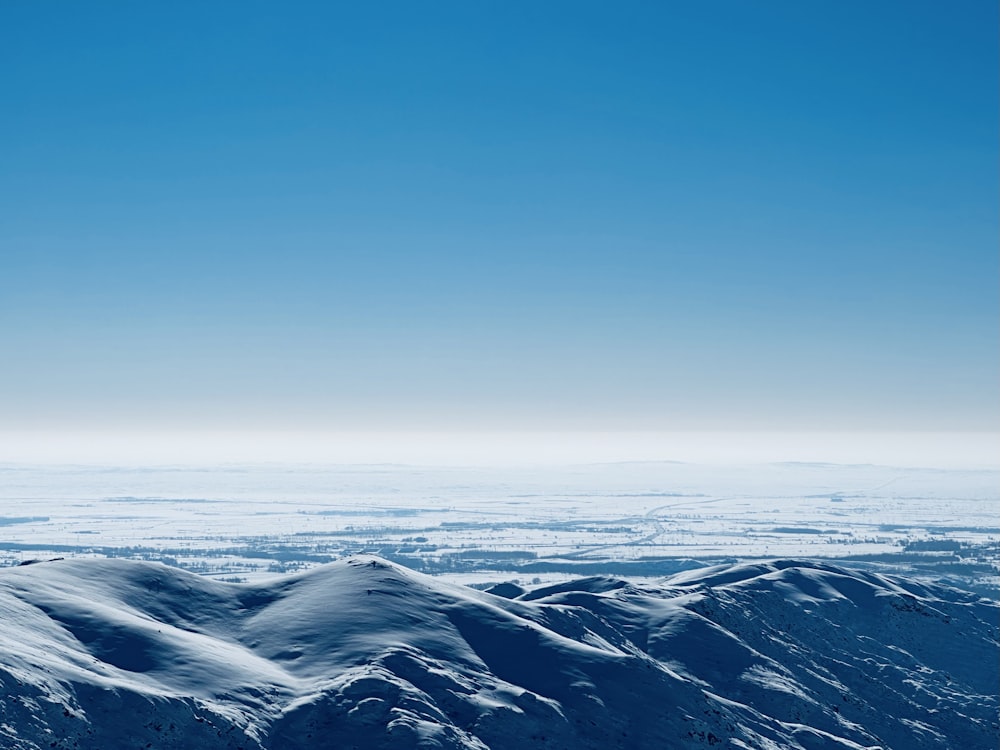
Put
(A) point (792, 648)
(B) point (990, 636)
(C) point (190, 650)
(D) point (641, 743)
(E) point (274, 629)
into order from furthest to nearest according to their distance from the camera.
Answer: (B) point (990, 636), (A) point (792, 648), (E) point (274, 629), (D) point (641, 743), (C) point (190, 650)

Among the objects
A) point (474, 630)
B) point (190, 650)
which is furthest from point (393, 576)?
point (190, 650)

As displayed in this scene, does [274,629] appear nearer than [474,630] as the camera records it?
Yes

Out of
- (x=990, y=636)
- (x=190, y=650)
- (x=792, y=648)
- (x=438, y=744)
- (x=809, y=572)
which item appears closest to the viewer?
(x=438, y=744)

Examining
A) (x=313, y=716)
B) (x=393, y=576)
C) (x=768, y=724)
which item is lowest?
(x=768, y=724)

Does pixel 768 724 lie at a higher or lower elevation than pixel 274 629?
lower

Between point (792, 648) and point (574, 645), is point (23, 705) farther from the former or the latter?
point (792, 648)

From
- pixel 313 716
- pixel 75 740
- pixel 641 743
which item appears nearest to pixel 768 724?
pixel 641 743
